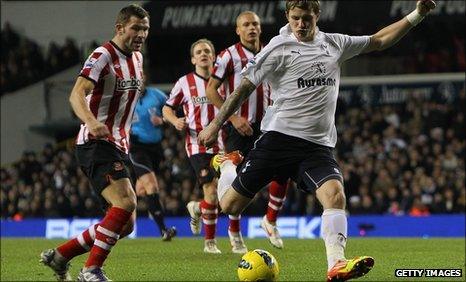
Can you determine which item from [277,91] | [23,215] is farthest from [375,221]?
[277,91]

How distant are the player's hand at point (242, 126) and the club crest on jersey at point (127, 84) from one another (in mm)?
1660

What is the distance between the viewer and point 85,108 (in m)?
8.10

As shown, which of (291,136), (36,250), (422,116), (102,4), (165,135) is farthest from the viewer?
(102,4)

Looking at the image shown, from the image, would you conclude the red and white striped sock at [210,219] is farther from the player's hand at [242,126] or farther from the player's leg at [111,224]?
the player's leg at [111,224]

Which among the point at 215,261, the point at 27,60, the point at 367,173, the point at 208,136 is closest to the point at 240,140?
the point at 215,261

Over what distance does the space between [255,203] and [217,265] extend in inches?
429

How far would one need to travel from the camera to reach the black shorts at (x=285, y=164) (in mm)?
8125

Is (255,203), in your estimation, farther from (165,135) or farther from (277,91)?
Result: (277,91)

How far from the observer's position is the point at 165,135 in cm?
2636

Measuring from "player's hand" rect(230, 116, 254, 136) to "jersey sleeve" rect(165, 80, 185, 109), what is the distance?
2359mm

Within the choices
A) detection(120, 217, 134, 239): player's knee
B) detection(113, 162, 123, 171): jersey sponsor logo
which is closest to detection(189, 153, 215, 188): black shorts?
detection(120, 217, 134, 239): player's knee

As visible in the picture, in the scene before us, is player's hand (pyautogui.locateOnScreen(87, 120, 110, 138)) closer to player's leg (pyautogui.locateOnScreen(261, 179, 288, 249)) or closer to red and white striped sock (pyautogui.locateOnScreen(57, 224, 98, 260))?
red and white striped sock (pyautogui.locateOnScreen(57, 224, 98, 260))

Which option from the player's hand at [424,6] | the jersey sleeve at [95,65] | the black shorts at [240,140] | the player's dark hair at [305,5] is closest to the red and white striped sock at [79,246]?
the jersey sleeve at [95,65]

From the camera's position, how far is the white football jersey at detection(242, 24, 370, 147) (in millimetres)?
8195
